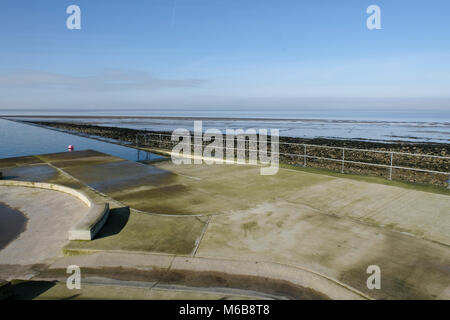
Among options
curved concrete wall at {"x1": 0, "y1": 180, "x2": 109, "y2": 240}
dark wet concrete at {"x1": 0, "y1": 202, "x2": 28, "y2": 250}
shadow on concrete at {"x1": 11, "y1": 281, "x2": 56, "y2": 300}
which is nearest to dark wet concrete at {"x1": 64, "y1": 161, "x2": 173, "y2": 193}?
curved concrete wall at {"x1": 0, "y1": 180, "x2": 109, "y2": 240}

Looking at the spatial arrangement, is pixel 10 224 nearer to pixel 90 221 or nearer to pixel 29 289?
pixel 90 221

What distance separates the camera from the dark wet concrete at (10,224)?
257 inches

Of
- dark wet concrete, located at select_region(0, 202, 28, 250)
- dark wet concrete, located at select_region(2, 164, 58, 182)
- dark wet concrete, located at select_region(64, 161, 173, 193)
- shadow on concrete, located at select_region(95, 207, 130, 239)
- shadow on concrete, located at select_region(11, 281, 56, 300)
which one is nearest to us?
shadow on concrete, located at select_region(11, 281, 56, 300)

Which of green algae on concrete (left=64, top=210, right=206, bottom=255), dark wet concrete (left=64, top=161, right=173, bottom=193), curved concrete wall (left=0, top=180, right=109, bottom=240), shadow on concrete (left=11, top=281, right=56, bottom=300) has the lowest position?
shadow on concrete (left=11, top=281, right=56, bottom=300)

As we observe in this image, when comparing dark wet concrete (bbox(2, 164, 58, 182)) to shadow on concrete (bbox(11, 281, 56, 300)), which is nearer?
shadow on concrete (bbox(11, 281, 56, 300))

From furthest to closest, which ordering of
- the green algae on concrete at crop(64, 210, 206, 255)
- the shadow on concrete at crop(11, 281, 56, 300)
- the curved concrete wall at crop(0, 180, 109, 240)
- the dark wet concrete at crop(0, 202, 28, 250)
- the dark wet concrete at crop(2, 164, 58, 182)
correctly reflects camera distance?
the dark wet concrete at crop(2, 164, 58, 182) → the dark wet concrete at crop(0, 202, 28, 250) → the curved concrete wall at crop(0, 180, 109, 240) → the green algae on concrete at crop(64, 210, 206, 255) → the shadow on concrete at crop(11, 281, 56, 300)

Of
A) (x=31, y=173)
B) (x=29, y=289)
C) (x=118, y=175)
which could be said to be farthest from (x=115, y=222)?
(x=31, y=173)

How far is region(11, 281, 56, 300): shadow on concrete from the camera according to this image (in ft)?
13.7

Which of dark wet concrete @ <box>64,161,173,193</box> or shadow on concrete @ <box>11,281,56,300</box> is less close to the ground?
dark wet concrete @ <box>64,161,173,193</box>

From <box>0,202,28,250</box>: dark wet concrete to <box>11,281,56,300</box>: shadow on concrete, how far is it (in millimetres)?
2128

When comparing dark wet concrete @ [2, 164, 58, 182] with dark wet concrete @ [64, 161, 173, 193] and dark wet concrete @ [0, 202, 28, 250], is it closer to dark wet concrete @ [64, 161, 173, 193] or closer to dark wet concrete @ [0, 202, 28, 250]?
dark wet concrete @ [64, 161, 173, 193]

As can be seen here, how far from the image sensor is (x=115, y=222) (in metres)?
6.78
